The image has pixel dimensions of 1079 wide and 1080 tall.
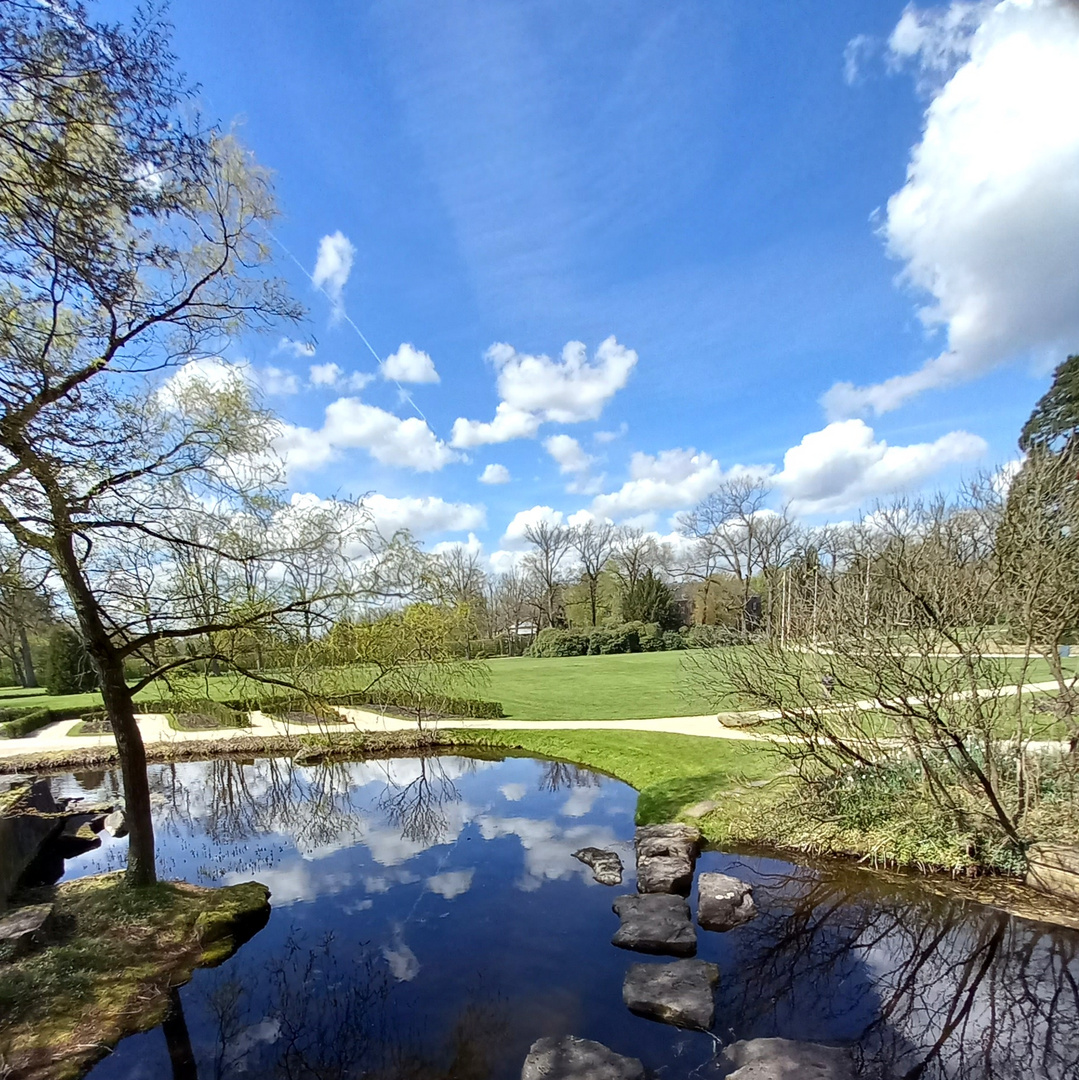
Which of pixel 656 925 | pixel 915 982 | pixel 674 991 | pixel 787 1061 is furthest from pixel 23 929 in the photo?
pixel 915 982

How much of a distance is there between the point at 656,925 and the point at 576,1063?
7.28ft

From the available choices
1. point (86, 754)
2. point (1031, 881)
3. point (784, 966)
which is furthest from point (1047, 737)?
point (86, 754)

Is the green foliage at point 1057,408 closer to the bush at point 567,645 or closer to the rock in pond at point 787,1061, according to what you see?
the rock in pond at point 787,1061

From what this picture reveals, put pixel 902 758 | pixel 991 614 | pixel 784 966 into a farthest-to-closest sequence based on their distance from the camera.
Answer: pixel 902 758 → pixel 991 614 → pixel 784 966

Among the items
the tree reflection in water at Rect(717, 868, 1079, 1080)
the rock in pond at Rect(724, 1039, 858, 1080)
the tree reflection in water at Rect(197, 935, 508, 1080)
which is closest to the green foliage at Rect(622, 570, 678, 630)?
the tree reflection in water at Rect(717, 868, 1079, 1080)

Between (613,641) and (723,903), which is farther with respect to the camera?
(613,641)

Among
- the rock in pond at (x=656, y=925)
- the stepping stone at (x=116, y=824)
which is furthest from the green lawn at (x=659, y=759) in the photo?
the stepping stone at (x=116, y=824)

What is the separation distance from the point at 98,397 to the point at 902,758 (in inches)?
372

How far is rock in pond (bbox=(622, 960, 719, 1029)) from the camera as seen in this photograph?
15.4 feet

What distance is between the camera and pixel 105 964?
5.27m

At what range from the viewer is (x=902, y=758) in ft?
25.5

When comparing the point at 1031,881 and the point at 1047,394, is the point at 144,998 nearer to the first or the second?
the point at 1031,881

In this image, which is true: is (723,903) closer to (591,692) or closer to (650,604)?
(591,692)

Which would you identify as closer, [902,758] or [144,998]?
[144,998]
